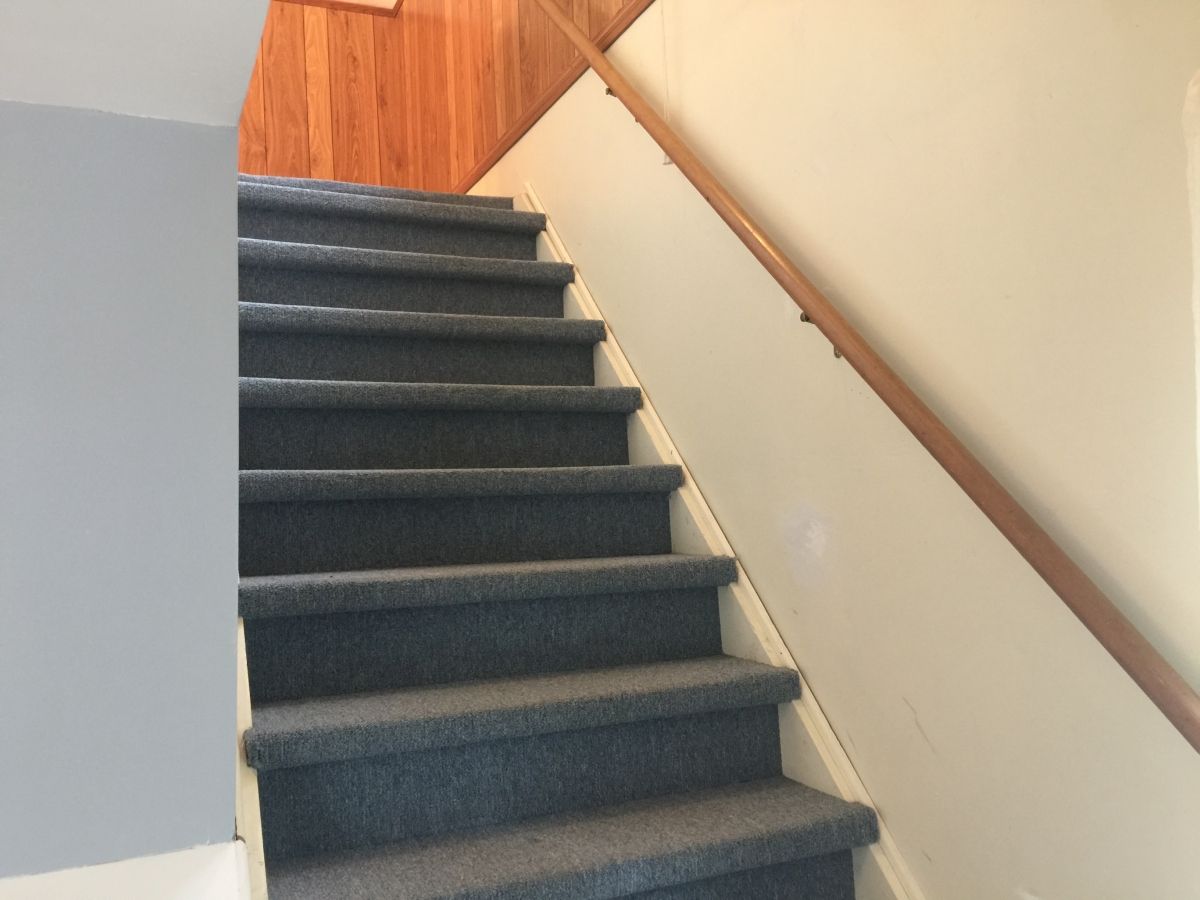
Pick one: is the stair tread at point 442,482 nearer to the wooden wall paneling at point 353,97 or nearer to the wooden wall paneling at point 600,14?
the wooden wall paneling at point 600,14

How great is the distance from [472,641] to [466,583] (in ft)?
0.42

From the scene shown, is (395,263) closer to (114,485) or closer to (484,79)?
(484,79)

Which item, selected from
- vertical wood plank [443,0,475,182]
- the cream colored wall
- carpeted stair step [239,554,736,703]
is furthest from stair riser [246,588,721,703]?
vertical wood plank [443,0,475,182]

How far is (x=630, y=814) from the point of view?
5.88 feet

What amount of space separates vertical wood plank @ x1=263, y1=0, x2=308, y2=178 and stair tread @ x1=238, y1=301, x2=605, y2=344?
249 cm

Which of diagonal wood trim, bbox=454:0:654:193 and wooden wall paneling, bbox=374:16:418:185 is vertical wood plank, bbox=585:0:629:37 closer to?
diagonal wood trim, bbox=454:0:654:193

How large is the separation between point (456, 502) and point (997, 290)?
4.03 ft

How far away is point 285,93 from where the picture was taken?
4.89 metres

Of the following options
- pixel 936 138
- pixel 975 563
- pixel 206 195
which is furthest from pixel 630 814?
pixel 206 195

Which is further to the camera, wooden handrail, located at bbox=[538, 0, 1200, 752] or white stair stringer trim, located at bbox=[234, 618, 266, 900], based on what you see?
white stair stringer trim, located at bbox=[234, 618, 266, 900]

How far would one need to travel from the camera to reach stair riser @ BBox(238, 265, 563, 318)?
2725mm

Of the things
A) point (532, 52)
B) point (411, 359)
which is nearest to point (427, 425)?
point (411, 359)

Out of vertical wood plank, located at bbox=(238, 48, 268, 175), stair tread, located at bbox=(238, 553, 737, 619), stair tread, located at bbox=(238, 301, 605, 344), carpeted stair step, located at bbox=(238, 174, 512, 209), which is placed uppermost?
vertical wood plank, located at bbox=(238, 48, 268, 175)

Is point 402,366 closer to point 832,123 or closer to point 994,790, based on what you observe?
point 832,123
